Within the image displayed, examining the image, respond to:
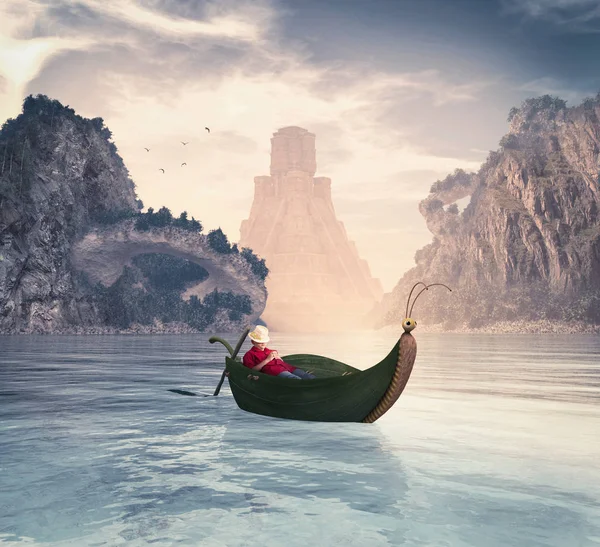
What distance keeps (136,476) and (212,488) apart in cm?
110

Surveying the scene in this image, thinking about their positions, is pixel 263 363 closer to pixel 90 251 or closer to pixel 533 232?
pixel 90 251

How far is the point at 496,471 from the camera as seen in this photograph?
8.74 meters

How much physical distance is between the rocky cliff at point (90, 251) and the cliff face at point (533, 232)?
137 ft

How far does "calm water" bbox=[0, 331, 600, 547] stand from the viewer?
6.27 meters

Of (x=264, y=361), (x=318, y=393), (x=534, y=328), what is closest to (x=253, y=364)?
(x=264, y=361)

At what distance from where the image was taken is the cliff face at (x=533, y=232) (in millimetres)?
106000

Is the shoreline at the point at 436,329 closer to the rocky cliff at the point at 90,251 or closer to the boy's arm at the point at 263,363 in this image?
the rocky cliff at the point at 90,251

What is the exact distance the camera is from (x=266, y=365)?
13016 millimetres

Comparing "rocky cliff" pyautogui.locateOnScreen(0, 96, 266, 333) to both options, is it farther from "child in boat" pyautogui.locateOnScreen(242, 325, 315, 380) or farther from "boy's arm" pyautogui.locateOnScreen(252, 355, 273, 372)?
"boy's arm" pyautogui.locateOnScreen(252, 355, 273, 372)

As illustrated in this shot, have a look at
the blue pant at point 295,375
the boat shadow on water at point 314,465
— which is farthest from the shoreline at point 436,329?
the boat shadow on water at point 314,465

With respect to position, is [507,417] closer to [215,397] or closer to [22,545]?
[215,397]

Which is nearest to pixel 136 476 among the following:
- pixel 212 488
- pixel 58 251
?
pixel 212 488

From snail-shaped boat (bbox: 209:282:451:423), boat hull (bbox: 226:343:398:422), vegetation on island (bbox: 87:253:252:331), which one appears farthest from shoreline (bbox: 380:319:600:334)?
snail-shaped boat (bbox: 209:282:451:423)

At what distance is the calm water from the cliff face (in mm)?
93533
